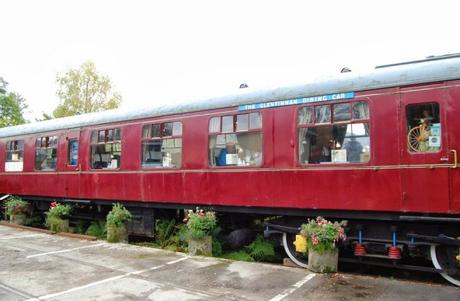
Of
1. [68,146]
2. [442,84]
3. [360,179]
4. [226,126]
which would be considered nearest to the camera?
[442,84]

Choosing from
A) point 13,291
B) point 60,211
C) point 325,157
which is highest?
point 325,157

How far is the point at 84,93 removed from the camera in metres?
33.8

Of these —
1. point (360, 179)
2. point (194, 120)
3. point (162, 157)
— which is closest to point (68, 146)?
point (162, 157)

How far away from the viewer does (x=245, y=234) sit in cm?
944

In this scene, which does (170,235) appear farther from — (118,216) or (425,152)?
(425,152)

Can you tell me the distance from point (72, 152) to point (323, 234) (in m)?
8.27

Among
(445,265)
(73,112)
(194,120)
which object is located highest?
(73,112)

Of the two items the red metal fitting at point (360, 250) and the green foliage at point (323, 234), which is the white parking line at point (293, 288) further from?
the red metal fitting at point (360, 250)

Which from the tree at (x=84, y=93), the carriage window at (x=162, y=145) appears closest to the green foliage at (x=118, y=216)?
the carriage window at (x=162, y=145)

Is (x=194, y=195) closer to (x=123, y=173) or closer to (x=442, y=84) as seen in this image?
(x=123, y=173)

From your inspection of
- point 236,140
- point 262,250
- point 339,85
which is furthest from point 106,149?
point 339,85

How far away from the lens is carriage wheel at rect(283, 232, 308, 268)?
795 cm

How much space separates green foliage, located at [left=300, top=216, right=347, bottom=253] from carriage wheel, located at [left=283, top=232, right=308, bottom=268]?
28.5 inches

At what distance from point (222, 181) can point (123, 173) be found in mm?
3235
